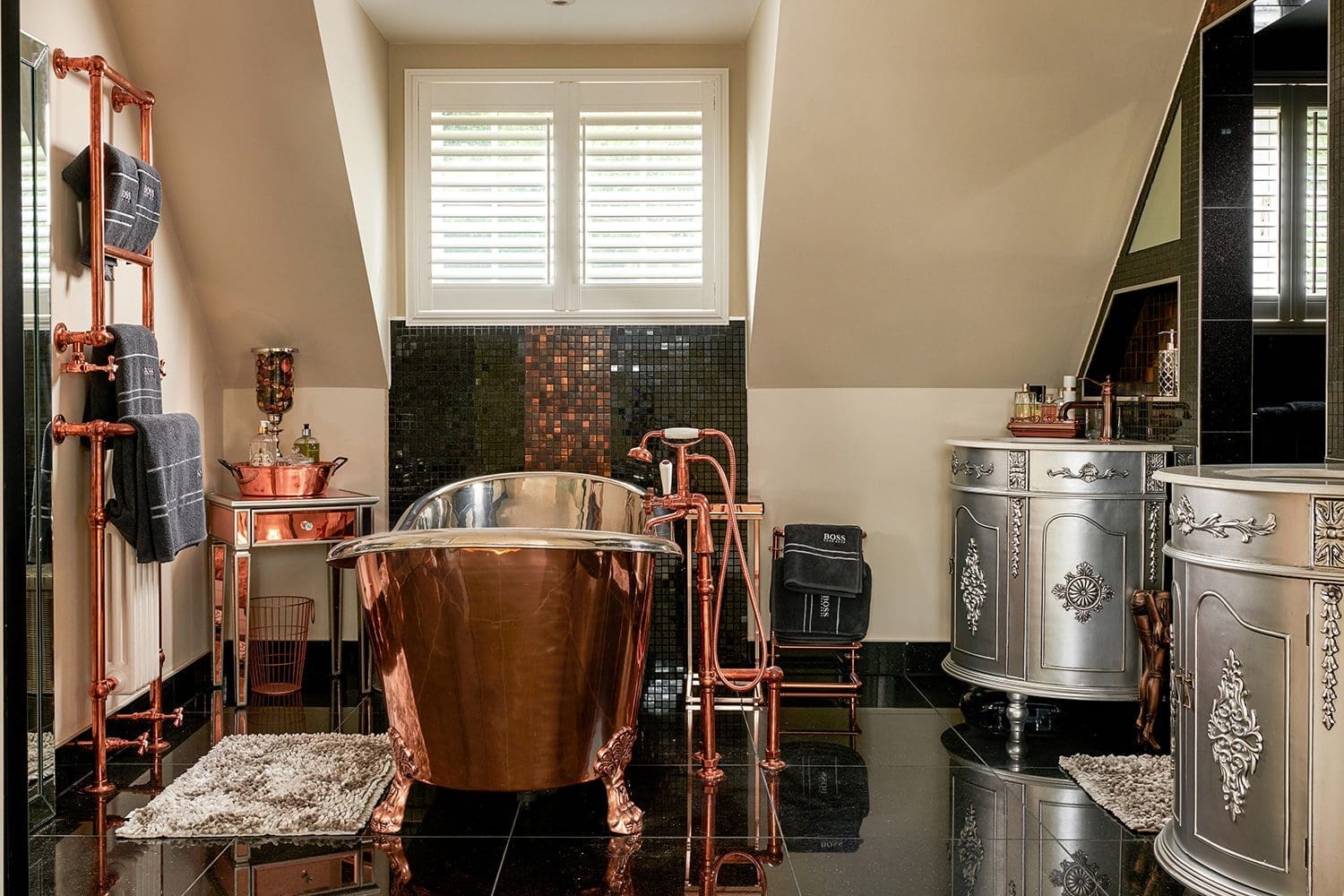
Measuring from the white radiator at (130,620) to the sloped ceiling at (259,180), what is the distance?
107 centimetres

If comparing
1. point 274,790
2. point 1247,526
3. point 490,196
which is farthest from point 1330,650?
point 490,196

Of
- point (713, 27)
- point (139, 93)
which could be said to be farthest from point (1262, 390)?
point (139, 93)

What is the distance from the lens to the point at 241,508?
4.00 m

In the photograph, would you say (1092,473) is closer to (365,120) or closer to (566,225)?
(566,225)

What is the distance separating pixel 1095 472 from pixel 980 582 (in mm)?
555

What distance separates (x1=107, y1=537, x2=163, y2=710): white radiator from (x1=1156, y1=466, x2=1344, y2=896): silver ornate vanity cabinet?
10.0 feet

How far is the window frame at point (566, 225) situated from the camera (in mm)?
4469

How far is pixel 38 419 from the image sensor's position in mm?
2916

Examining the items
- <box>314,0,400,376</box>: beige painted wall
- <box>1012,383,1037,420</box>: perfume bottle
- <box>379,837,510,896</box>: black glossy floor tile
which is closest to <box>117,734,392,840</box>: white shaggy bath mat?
<box>379,837,510,896</box>: black glossy floor tile

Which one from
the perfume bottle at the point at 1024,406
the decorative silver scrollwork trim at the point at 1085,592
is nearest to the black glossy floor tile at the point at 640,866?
the decorative silver scrollwork trim at the point at 1085,592

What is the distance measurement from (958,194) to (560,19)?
5.35ft

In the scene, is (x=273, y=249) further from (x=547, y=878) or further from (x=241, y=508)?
Answer: (x=547, y=878)

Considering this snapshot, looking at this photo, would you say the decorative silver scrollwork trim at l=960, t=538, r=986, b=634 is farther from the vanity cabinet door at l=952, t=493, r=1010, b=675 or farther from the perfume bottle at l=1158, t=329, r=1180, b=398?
the perfume bottle at l=1158, t=329, r=1180, b=398

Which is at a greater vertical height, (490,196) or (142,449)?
(490,196)
